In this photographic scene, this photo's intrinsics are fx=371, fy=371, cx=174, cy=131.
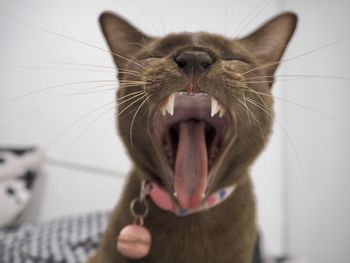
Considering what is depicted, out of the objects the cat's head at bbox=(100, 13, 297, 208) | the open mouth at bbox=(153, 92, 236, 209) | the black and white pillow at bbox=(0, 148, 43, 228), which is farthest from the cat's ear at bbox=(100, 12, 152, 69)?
the black and white pillow at bbox=(0, 148, 43, 228)

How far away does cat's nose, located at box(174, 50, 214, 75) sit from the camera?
53 cm

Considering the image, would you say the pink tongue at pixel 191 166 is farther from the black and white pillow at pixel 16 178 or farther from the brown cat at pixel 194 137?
the black and white pillow at pixel 16 178

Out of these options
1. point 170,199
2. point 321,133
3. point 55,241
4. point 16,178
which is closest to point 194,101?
point 170,199

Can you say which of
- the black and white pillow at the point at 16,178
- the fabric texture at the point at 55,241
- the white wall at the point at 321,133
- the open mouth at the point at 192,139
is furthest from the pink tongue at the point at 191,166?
the black and white pillow at the point at 16,178

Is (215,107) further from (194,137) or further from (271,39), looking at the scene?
(271,39)

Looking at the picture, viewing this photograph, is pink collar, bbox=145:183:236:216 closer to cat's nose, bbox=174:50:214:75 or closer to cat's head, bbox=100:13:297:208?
cat's head, bbox=100:13:297:208

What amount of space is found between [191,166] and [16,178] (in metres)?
1.22

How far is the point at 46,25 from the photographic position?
3.84 ft

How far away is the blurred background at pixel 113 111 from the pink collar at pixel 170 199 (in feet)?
0.62

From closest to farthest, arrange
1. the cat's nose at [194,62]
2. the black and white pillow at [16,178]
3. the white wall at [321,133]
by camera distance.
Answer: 1. the cat's nose at [194,62]
2. the white wall at [321,133]
3. the black and white pillow at [16,178]

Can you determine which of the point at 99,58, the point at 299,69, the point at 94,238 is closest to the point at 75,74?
the point at 99,58

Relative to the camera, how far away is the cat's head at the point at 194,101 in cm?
57

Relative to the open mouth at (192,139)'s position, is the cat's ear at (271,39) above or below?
above

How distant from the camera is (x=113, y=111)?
40.9 inches
